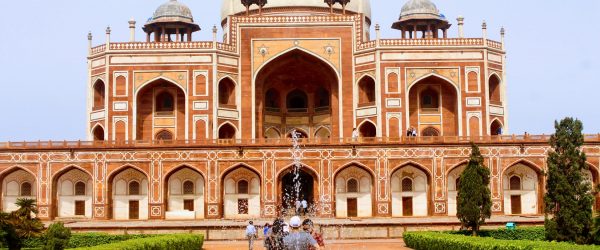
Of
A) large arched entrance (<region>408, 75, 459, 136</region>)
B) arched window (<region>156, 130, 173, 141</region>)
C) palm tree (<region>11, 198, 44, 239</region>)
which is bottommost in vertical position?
palm tree (<region>11, 198, 44, 239</region>)

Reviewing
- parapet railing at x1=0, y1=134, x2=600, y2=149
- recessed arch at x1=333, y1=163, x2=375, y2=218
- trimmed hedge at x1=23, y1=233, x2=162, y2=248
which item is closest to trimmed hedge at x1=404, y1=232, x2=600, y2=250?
trimmed hedge at x1=23, y1=233, x2=162, y2=248

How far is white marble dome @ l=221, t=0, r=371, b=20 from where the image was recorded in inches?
1689

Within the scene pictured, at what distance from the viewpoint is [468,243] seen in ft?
64.0

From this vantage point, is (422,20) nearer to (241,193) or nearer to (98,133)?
(241,193)

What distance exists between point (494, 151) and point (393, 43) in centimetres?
736

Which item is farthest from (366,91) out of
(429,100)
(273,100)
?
(273,100)

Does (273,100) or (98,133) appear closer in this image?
(98,133)

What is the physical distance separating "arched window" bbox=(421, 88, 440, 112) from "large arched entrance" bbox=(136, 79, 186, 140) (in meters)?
10.5

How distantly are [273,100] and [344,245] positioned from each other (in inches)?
749

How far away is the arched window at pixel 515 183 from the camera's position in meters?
34.3

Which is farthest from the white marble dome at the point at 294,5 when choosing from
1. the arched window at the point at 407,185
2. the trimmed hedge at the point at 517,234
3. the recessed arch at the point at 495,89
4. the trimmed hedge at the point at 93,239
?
the trimmed hedge at the point at 93,239

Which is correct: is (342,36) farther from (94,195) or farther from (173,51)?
(94,195)

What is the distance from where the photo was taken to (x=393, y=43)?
38250 millimetres

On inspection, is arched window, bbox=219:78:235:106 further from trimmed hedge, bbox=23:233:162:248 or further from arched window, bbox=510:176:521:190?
trimmed hedge, bbox=23:233:162:248
